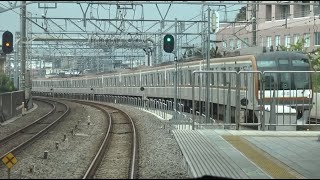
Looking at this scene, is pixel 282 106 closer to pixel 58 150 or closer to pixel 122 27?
pixel 58 150

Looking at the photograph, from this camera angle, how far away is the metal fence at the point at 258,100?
14891 mm

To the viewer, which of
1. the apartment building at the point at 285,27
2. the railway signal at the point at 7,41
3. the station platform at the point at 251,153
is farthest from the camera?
the apartment building at the point at 285,27

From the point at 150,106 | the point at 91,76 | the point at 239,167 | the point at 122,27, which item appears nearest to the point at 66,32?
the point at 122,27

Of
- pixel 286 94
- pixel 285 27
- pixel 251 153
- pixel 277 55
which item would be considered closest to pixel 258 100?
pixel 286 94

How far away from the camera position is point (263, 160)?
10.7 metres

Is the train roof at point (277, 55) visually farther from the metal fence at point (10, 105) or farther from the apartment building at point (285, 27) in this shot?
the apartment building at point (285, 27)

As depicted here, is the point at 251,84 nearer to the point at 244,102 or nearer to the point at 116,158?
the point at 244,102

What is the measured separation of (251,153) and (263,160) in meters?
0.86

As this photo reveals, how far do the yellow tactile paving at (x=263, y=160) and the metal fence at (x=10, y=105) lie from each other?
50.2 ft

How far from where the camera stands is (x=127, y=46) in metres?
47.5

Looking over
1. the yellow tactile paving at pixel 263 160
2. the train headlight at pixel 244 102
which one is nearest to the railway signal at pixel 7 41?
the train headlight at pixel 244 102

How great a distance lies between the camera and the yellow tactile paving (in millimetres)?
9117

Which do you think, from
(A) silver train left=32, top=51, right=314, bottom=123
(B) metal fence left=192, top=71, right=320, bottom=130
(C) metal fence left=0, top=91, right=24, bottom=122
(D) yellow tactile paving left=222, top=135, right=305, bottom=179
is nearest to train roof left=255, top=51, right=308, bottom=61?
(A) silver train left=32, top=51, right=314, bottom=123

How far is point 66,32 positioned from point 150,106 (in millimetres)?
8180
